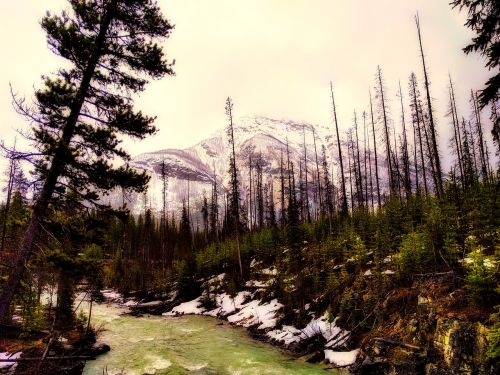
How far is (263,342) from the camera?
64.6 ft

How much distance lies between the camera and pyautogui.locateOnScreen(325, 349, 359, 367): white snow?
13961mm

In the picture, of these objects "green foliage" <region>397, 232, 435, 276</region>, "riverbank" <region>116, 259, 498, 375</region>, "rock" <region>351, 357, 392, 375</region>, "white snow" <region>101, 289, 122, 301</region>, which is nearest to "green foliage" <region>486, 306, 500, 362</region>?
"riverbank" <region>116, 259, 498, 375</region>

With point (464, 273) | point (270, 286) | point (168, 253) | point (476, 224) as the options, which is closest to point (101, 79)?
point (464, 273)

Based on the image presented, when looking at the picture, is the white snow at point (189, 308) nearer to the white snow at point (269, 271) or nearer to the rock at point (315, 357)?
the white snow at point (269, 271)

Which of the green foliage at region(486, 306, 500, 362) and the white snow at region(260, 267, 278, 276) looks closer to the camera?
the green foliage at region(486, 306, 500, 362)

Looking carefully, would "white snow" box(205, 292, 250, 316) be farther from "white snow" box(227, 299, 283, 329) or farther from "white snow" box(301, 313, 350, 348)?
"white snow" box(301, 313, 350, 348)

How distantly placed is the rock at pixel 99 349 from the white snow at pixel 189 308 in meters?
13.5

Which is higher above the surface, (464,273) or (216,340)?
(464,273)

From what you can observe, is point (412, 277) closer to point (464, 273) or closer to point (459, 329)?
point (464, 273)

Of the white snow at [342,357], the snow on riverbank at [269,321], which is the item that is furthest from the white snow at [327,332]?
the white snow at [342,357]

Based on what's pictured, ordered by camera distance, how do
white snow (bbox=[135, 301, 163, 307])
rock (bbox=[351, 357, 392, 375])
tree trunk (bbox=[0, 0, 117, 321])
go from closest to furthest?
tree trunk (bbox=[0, 0, 117, 321]), rock (bbox=[351, 357, 392, 375]), white snow (bbox=[135, 301, 163, 307])

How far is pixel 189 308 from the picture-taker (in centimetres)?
3281

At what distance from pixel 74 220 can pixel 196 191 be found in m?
188

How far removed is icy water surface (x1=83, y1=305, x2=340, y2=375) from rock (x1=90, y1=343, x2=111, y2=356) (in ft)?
0.99
